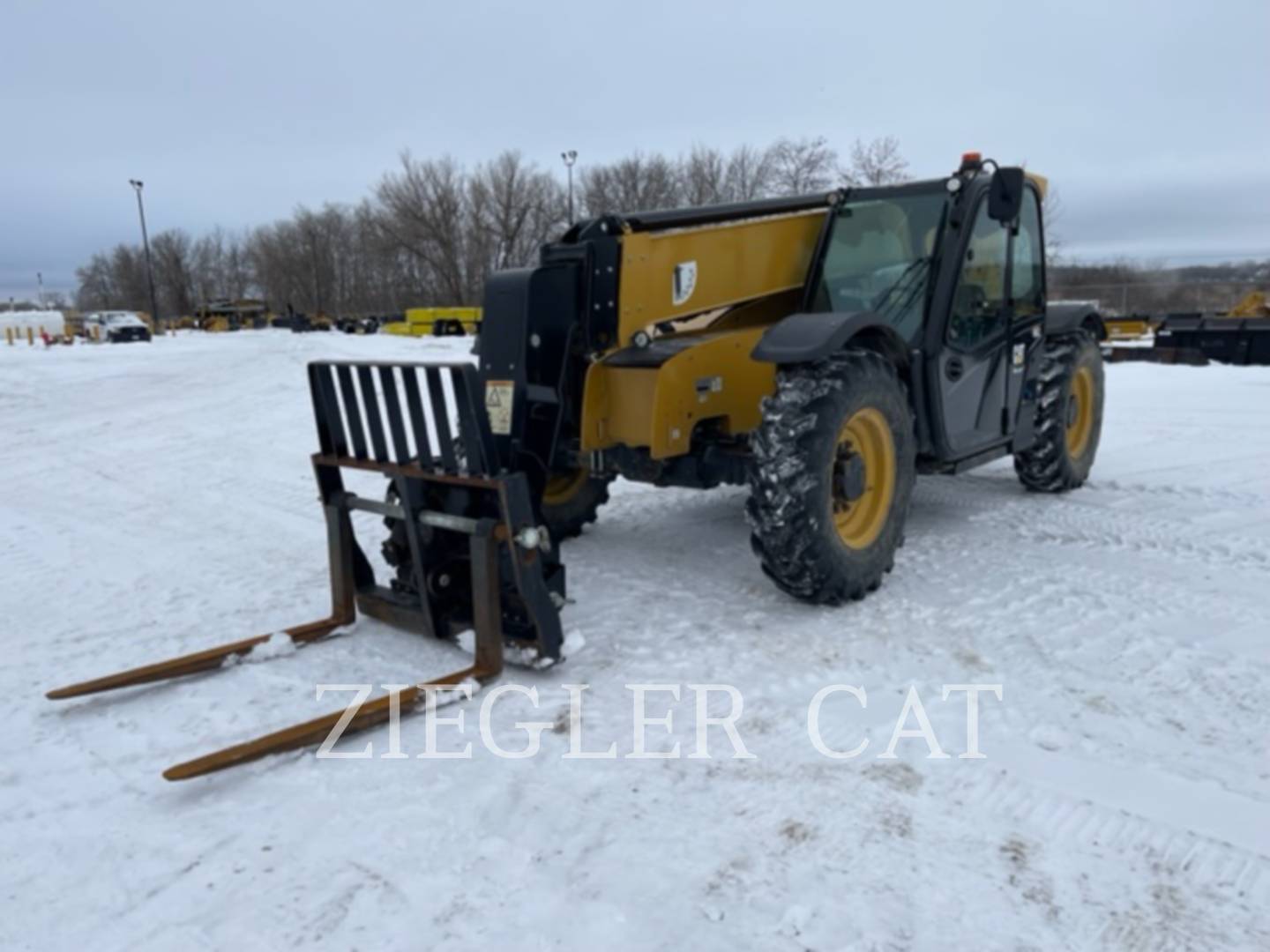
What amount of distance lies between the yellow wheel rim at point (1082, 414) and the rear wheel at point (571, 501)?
3914 millimetres

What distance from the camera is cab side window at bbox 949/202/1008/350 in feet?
17.4

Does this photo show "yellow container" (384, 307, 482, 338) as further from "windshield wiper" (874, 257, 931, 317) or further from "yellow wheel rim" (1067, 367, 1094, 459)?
"windshield wiper" (874, 257, 931, 317)

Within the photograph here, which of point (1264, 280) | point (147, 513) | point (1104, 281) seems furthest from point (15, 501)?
point (1104, 281)

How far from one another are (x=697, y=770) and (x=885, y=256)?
3.62m

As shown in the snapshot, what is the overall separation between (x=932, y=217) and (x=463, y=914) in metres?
4.63

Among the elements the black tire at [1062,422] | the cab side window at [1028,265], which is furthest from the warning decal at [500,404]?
the black tire at [1062,422]

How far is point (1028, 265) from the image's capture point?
611 centimetres

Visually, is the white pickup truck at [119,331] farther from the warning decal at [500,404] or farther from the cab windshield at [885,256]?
the cab windshield at [885,256]

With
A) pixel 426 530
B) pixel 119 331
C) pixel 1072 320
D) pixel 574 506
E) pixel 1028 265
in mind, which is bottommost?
pixel 574 506

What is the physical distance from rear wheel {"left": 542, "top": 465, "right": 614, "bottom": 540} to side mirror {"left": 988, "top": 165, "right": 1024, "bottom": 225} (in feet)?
8.86

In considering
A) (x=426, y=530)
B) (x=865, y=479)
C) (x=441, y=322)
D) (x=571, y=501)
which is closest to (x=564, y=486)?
(x=571, y=501)

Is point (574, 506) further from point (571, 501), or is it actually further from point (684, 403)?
point (684, 403)

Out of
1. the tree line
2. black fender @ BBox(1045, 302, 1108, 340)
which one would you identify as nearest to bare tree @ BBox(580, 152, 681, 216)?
the tree line

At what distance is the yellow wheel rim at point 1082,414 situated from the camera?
7.02m
